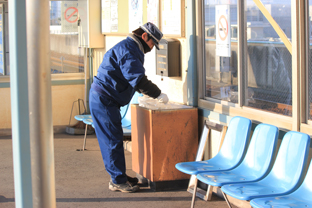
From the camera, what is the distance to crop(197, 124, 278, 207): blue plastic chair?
11.3ft

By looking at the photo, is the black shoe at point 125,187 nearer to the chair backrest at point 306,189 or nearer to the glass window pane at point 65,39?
the chair backrest at point 306,189

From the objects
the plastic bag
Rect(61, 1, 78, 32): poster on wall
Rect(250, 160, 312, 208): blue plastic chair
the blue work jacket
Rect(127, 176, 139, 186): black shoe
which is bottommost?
Rect(127, 176, 139, 186): black shoe

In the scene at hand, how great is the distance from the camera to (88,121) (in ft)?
20.9

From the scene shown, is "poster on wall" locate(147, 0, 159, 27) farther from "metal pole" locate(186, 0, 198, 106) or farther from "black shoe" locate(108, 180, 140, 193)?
"black shoe" locate(108, 180, 140, 193)

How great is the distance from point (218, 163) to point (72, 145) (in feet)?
12.0

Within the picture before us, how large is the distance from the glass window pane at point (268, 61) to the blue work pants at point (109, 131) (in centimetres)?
140

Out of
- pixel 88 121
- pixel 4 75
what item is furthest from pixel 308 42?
pixel 4 75

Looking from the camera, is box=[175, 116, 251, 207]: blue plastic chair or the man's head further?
the man's head

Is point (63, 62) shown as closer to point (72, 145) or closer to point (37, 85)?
point (72, 145)

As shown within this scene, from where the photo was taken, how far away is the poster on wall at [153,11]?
18.2 feet

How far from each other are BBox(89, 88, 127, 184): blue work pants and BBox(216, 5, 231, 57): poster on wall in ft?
4.19

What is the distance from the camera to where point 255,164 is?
362 cm

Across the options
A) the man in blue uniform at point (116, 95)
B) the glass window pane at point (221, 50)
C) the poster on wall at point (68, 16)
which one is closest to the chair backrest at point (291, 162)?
the glass window pane at point (221, 50)

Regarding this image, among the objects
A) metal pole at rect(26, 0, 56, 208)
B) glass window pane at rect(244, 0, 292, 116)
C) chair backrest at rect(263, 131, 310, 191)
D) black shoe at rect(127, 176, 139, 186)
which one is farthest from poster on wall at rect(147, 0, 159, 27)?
metal pole at rect(26, 0, 56, 208)
